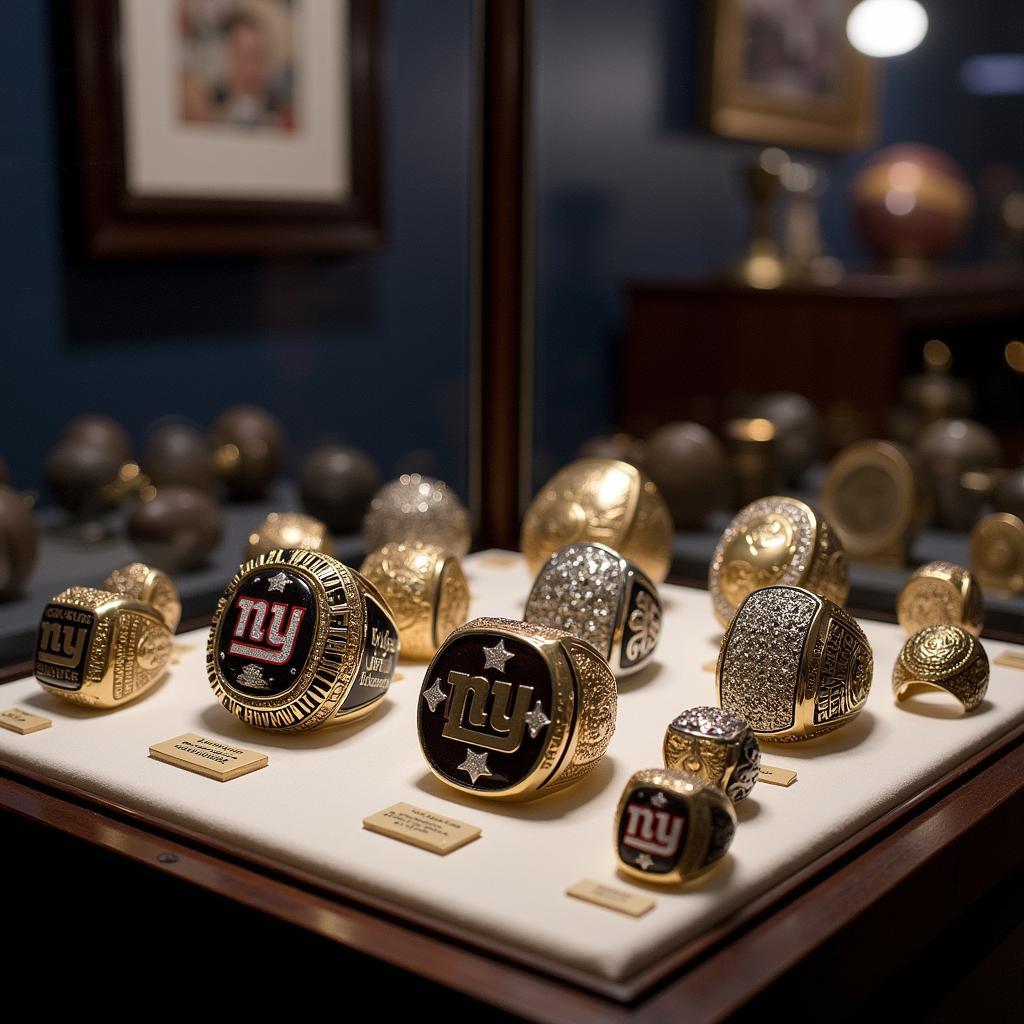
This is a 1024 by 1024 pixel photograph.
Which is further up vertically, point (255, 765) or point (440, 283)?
point (440, 283)

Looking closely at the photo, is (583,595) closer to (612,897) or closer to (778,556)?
(778,556)

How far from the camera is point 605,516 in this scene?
5.34ft

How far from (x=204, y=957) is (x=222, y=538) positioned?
100 centimetres

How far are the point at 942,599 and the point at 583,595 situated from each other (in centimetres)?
45

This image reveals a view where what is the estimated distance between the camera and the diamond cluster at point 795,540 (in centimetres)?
149

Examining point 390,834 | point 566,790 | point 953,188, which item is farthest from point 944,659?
point 953,188

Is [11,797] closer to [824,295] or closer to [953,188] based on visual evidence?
[824,295]

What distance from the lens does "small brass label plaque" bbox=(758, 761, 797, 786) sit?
46.4 inches

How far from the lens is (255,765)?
1.21 meters

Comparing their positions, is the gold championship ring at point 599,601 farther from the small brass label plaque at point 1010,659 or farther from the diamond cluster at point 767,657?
the small brass label plaque at point 1010,659

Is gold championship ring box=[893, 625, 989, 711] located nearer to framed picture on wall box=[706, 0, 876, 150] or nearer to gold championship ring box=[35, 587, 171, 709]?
gold championship ring box=[35, 587, 171, 709]

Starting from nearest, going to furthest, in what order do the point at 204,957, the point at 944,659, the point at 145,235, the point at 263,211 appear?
the point at 204,957 → the point at 944,659 → the point at 145,235 → the point at 263,211

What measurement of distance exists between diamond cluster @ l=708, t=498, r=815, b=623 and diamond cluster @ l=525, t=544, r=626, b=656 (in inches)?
8.3

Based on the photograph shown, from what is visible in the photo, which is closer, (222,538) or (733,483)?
(222,538)
